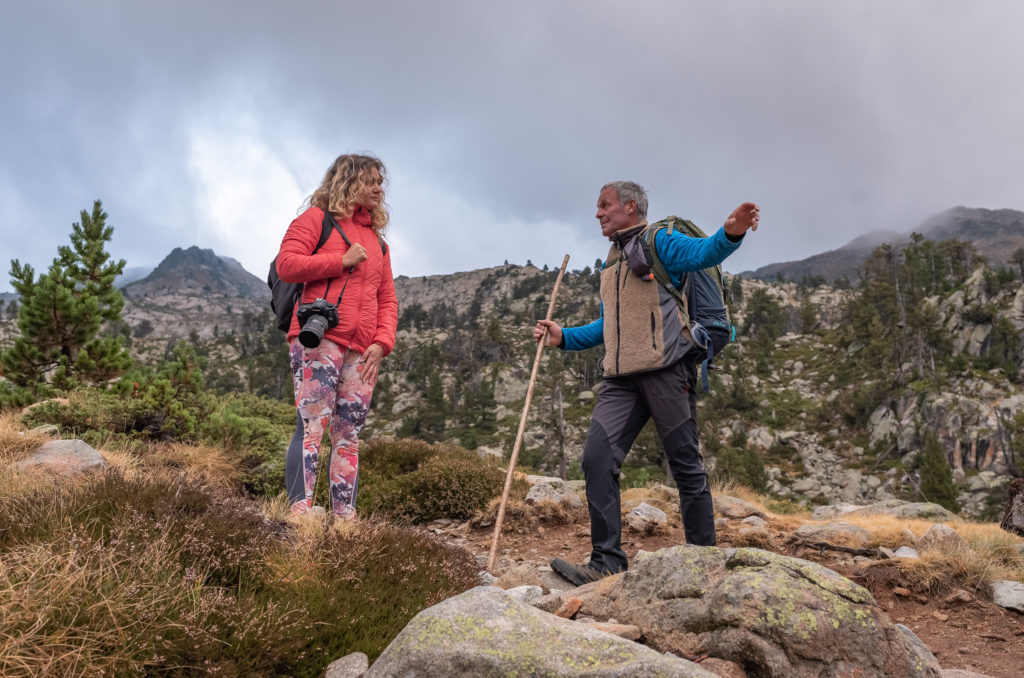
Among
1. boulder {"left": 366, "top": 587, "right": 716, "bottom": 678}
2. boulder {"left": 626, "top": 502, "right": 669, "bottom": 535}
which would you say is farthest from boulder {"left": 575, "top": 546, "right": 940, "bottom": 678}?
boulder {"left": 626, "top": 502, "right": 669, "bottom": 535}

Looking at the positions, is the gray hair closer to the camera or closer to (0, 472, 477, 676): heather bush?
the camera

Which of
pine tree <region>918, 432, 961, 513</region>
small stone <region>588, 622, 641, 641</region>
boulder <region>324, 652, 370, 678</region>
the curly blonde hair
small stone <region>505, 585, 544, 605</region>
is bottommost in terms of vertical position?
pine tree <region>918, 432, 961, 513</region>

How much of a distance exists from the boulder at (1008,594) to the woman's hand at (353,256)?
5125 mm

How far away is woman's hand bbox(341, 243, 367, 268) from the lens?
3480mm

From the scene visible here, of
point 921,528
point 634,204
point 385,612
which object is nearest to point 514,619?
point 385,612

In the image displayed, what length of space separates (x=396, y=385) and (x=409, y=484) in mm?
75569

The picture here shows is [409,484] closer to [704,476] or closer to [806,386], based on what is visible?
[704,476]

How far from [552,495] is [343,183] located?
179 inches

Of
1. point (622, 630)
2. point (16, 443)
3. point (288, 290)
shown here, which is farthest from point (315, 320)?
point (16, 443)

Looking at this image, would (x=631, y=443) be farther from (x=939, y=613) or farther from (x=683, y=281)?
(x=939, y=613)

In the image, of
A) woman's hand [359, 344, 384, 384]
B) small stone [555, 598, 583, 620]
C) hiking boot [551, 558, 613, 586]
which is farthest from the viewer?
woman's hand [359, 344, 384, 384]

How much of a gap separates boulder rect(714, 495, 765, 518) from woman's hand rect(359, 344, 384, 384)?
16.4 ft

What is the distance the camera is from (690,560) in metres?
2.43

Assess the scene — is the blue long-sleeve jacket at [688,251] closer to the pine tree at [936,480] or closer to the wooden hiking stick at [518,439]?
the wooden hiking stick at [518,439]
